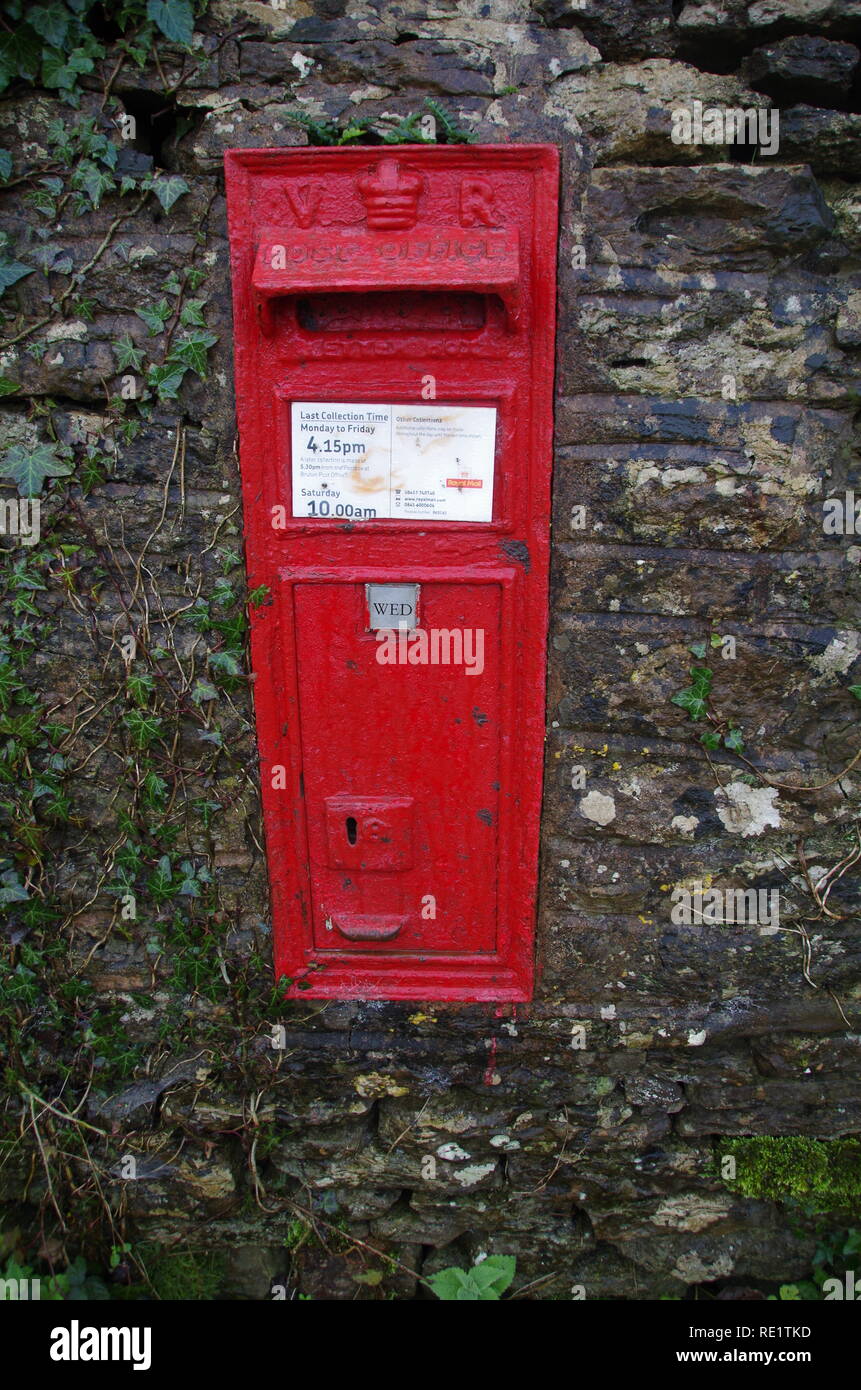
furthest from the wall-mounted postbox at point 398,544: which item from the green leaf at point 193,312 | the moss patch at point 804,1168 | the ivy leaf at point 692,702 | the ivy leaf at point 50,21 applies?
the moss patch at point 804,1168

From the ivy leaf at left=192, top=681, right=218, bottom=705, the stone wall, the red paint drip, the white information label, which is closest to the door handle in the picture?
the stone wall

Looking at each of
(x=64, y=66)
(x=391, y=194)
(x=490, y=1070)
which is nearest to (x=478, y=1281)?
(x=490, y=1070)

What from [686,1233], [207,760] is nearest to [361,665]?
[207,760]

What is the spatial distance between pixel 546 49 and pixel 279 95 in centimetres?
61

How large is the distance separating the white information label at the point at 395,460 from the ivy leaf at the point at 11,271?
0.71 metres

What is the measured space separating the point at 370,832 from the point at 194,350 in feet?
4.08

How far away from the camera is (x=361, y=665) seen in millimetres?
2129

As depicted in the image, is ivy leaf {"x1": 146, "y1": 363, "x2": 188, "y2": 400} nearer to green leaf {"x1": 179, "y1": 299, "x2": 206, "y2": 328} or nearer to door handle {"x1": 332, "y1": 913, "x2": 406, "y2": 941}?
green leaf {"x1": 179, "y1": 299, "x2": 206, "y2": 328}

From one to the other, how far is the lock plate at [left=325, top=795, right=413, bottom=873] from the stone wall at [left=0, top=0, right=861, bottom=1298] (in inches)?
10.1

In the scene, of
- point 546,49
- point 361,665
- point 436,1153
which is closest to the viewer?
point 546,49

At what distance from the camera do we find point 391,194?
1.90m

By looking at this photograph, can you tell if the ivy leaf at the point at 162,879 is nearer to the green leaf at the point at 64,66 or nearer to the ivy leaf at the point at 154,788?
the ivy leaf at the point at 154,788

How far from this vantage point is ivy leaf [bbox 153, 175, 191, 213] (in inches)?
78.0

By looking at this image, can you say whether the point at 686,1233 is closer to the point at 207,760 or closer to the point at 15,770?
the point at 207,760
